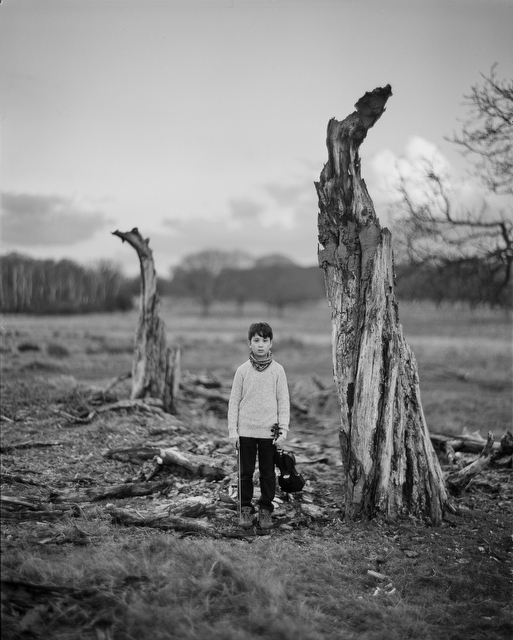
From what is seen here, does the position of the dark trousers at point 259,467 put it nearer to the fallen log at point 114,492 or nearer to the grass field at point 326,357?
the fallen log at point 114,492

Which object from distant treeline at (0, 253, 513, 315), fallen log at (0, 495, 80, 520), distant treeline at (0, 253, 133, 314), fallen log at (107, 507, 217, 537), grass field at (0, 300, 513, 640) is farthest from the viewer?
distant treeline at (0, 253, 133, 314)

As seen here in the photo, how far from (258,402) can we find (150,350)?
5.43 m

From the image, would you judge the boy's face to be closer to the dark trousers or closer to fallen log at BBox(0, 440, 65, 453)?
the dark trousers

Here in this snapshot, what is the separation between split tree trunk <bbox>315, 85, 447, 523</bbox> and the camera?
204 inches

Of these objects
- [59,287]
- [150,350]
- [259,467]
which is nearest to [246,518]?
[259,467]

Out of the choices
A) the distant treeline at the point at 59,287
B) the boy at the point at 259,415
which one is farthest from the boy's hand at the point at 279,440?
the distant treeline at the point at 59,287

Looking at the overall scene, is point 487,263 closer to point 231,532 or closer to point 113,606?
point 231,532

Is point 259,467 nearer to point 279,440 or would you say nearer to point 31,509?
point 279,440

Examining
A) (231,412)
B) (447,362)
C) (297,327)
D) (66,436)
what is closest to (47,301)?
(297,327)

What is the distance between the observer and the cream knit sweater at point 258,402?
5.15 metres

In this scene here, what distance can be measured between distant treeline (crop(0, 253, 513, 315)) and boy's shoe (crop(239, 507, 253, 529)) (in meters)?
8.00

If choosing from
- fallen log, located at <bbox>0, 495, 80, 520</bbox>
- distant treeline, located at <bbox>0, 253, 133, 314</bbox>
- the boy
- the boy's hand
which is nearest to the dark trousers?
the boy

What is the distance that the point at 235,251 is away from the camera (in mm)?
66188

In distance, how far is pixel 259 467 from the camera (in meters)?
5.22
